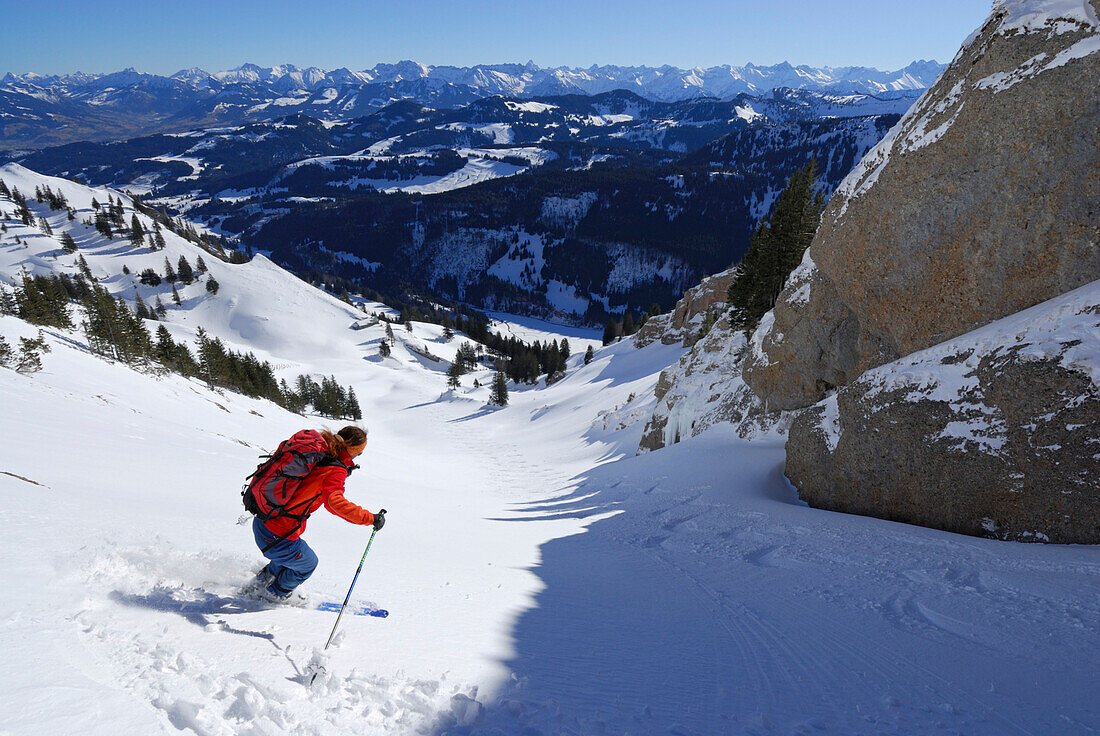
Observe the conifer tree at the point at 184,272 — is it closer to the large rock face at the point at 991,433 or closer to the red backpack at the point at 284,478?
the red backpack at the point at 284,478

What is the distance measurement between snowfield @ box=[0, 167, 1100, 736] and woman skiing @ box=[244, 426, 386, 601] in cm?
41

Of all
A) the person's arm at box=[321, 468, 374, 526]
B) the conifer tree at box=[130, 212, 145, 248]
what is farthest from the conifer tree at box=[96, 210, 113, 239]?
the person's arm at box=[321, 468, 374, 526]

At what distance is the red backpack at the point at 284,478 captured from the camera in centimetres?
471

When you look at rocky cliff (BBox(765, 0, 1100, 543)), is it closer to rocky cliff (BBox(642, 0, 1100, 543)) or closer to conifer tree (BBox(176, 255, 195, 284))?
rocky cliff (BBox(642, 0, 1100, 543))

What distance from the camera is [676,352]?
193ft

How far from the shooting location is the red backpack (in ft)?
15.5

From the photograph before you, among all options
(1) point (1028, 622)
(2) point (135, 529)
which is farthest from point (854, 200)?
(2) point (135, 529)

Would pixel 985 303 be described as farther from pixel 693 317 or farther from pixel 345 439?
pixel 693 317

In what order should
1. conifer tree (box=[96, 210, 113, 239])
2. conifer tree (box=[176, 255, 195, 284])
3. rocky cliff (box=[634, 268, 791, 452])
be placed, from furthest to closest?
conifer tree (box=[96, 210, 113, 239]) < conifer tree (box=[176, 255, 195, 284]) < rocky cliff (box=[634, 268, 791, 452])

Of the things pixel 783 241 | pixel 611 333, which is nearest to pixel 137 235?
pixel 611 333

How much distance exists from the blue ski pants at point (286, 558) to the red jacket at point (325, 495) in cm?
12

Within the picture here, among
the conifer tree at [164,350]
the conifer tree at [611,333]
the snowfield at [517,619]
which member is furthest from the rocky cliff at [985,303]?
the conifer tree at [611,333]

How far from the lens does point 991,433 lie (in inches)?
323

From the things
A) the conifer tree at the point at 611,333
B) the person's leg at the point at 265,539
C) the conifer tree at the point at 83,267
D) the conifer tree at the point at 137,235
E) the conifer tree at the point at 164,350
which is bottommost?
the conifer tree at the point at 164,350
